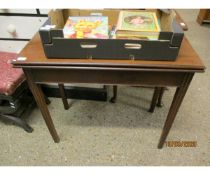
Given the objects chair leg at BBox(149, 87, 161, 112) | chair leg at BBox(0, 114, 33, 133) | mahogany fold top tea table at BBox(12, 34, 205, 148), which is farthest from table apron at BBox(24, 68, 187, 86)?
chair leg at BBox(0, 114, 33, 133)

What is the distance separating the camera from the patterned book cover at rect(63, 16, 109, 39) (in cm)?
78

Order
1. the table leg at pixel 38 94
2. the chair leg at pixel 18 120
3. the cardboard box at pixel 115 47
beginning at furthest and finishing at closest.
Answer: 1. the chair leg at pixel 18 120
2. the table leg at pixel 38 94
3. the cardboard box at pixel 115 47

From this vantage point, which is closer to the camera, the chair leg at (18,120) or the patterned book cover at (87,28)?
the patterned book cover at (87,28)

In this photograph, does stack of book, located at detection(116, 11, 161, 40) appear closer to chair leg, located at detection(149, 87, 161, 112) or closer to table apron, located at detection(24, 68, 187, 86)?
table apron, located at detection(24, 68, 187, 86)

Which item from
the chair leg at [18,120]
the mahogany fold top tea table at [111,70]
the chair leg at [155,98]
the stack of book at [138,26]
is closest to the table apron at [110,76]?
the mahogany fold top tea table at [111,70]

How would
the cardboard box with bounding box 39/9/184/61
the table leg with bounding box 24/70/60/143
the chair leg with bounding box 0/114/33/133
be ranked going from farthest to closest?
the chair leg with bounding box 0/114/33/133, the table leg with bounding box 24/70/60/143, the cardboard box with bounding box 39/9/184/61

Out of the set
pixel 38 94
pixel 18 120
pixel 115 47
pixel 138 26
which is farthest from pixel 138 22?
pixel 18 120

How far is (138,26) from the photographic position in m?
0.80

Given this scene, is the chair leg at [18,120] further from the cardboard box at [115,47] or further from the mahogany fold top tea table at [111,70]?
the cardboard box at [115,47]

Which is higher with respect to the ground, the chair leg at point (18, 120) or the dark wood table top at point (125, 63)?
the dark wood table top at point (125, 63)

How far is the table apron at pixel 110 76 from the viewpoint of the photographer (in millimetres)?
782

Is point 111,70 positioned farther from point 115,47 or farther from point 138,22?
point 138,22

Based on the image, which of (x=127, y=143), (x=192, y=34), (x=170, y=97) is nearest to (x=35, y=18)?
(x=127, y=143)

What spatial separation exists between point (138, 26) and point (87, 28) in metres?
0.23
